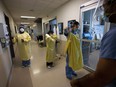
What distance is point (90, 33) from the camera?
2.65 meters

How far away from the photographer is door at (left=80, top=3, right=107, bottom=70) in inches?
93.4

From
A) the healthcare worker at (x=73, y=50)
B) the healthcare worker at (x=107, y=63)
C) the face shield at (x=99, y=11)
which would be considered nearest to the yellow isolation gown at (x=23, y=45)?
the healthcare worker at (x=73, y=50)

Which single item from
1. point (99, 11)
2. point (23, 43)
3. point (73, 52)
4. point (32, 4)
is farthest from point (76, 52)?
point (32, 4)

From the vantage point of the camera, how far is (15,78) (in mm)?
2387

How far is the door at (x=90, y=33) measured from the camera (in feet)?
7.78

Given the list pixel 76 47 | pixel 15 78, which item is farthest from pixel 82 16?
pixel 15 78

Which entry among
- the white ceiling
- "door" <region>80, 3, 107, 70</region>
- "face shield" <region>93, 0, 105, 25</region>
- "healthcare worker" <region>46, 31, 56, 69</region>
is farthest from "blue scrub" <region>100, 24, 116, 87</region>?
the white ceiling

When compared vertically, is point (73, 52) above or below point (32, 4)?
below

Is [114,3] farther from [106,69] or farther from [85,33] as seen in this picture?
[85,33]

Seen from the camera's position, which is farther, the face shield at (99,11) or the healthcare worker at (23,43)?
the healthcare worker at (23,43)

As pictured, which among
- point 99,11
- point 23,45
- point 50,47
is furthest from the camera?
point 23,45

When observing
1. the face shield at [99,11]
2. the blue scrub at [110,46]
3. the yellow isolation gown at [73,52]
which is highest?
the face shield at [99,11]

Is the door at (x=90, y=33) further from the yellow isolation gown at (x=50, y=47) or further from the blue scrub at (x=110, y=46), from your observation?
the blue scrub at (x=110, y=46)

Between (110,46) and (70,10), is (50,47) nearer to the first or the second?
(70,10)
